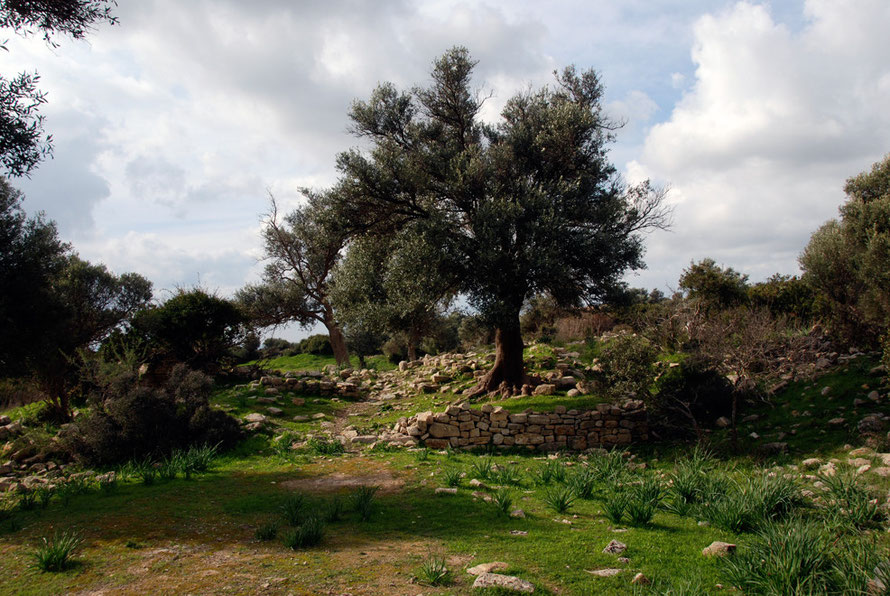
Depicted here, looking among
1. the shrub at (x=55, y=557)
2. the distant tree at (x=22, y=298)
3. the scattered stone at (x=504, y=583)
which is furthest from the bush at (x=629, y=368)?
the distant tree at (x=22, y=298)

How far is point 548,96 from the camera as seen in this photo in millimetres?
17828

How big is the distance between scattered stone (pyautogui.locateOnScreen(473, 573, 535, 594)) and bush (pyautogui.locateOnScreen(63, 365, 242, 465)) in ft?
27.6

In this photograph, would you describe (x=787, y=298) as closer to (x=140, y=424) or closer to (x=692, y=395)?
(x=692, y=395)

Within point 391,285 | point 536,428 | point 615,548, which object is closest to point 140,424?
point 391,285

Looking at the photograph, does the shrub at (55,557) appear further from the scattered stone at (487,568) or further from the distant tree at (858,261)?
the distant tree at (858,261)

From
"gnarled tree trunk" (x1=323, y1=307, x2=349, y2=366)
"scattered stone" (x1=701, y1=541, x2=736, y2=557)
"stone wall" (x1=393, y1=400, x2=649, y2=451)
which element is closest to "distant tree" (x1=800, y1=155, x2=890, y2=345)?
"stone wall" (x1=393, y1=400, x2=649, y2=451)

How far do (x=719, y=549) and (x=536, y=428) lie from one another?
8007 mm

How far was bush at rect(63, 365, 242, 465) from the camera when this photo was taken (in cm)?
1130

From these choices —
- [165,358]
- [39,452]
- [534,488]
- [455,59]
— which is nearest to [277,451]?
[39,452]

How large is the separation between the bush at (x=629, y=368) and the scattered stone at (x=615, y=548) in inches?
261

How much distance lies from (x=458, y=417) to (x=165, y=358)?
11.4m

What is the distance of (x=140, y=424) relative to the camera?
11.5 m

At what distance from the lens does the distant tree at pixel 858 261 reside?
14.3 meters

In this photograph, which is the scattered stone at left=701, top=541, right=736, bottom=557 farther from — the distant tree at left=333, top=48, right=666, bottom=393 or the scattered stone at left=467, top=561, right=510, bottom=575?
the distant tree at left=333, top=48, right=666, bottom=393
